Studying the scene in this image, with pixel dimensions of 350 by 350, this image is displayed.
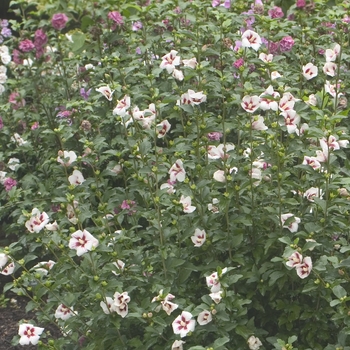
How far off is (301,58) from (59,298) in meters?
1.61

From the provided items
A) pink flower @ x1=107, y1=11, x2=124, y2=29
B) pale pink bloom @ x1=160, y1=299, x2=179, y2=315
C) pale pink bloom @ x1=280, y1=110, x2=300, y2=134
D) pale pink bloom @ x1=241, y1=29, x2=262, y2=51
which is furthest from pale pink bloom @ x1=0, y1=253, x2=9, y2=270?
pink flower @ x1=107, y1=11, x2=124, y2=29

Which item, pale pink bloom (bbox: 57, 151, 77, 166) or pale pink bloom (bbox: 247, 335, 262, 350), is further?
pale pink bloom (bbox: 57, 151, 77, 166)

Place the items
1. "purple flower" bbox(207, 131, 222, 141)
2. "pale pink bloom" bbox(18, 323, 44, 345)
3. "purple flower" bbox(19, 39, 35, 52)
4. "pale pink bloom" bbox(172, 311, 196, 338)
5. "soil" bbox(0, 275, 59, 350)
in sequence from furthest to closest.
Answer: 1. "purple flower" bbox(19, 39, 35, 52)
2. "soil" bbox(0, 275, 59, 350)
3. "purple flower" bbox(207, 131, 222, 141)
4. "pale pink bloom" bbox(18, 323, 44, 345)
5. "pale pink bloom" bbox(172, 311, 196, 338)

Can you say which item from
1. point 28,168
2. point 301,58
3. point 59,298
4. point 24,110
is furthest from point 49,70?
point 59,298

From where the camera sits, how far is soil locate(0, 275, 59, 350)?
11.5 ft

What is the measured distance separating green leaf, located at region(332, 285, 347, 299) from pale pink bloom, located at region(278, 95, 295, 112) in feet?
2.19

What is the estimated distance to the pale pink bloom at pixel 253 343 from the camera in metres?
2.52

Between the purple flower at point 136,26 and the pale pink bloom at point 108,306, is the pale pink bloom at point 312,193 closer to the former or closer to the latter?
the pale pink bloom at point 108,306

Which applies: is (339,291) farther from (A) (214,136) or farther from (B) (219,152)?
(A) (214,136)

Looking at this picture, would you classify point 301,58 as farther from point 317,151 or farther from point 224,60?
point 317,151

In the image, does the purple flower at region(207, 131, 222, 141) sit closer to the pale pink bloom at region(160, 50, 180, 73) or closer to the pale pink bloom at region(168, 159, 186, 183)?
the pale pink bloom at region(160, 50, 180, 73)

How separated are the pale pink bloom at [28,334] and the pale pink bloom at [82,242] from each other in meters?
0.37

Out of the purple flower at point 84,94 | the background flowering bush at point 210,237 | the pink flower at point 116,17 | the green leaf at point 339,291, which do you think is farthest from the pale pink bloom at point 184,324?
the pink flower at point 116,17

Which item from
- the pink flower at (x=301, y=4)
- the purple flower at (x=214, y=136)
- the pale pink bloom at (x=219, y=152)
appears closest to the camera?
the pale pink bloom at (x=219, y=152)
